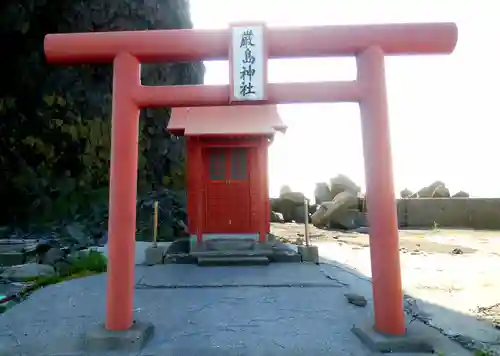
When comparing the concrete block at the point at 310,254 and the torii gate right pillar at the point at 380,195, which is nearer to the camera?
the torii gate right pillar at the point at 380,195

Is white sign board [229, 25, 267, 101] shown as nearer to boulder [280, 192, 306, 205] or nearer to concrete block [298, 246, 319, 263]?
concrete block [298, 246, 319, 263]

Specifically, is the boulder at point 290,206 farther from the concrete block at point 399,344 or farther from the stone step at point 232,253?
the concrete block at point 399,344

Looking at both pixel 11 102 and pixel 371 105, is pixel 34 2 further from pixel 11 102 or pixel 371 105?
pixel 371 105

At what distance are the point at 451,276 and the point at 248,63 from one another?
635cm

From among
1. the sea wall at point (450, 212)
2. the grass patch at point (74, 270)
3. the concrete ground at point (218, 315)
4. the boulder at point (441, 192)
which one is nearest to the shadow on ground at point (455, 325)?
the concrete ground at point (218, 315)

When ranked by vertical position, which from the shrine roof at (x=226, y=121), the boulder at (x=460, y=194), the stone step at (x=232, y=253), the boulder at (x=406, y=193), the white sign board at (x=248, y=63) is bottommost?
the stone step at (x=232, y=253)

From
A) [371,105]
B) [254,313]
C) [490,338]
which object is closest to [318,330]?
[254,313]

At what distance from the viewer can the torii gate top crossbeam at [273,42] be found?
4141 millimetres

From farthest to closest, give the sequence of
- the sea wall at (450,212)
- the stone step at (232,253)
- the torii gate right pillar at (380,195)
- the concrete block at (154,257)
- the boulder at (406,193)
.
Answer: the boulder at (406,193), the sea wall at (450,212), the concrete block at (154,257), the stone step at (232,253), the torii gate right pillar at (380,195)

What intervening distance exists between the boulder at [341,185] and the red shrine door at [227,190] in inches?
648

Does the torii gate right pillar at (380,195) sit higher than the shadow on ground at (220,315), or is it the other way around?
the torii gate right pillar at (380,195)

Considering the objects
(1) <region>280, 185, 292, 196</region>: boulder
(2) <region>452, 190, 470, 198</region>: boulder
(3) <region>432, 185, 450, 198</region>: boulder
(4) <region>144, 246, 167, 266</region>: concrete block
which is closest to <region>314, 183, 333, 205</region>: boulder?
(1) <region>280, 185, 292, 196</region>: boulder

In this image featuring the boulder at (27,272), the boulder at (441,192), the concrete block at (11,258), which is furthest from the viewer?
the boulder at (441,192)

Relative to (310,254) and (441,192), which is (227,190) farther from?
(441,192)
